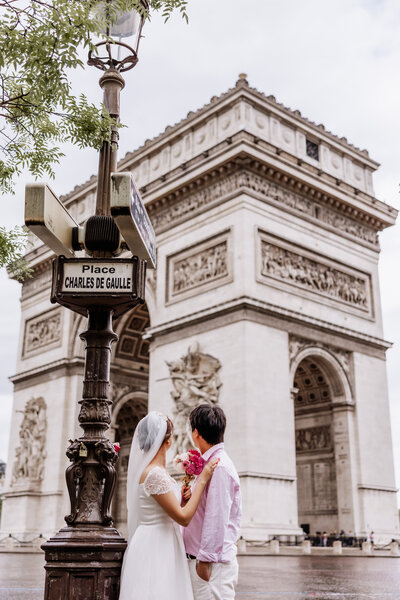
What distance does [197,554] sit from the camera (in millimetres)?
3961

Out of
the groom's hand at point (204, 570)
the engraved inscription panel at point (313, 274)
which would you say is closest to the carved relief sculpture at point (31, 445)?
the engraved inscription panel at point (313, 274)

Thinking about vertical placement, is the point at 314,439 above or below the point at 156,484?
above

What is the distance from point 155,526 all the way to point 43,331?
103 feet

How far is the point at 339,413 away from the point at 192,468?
23.0m

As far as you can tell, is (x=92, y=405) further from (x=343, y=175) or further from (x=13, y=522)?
(x=13, y=522)

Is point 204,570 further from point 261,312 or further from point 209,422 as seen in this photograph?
point 261,312

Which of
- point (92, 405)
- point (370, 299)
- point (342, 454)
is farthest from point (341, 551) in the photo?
point (92, 405)

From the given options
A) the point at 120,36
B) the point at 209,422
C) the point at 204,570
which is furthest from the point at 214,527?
the point at 120,36

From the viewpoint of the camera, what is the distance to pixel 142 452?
4074 millimetres

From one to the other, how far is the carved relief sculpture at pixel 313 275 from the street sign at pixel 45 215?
1993 cm

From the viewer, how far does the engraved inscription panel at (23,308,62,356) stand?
33219 mm

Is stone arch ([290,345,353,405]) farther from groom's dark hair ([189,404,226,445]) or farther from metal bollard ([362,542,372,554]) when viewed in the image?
groom's dark hair ([189,404,226,445])

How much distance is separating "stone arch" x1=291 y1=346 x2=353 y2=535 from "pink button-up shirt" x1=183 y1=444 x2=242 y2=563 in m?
21.0

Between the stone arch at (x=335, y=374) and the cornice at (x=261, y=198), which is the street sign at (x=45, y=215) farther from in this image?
the stone arch at (x=335, y=374)
